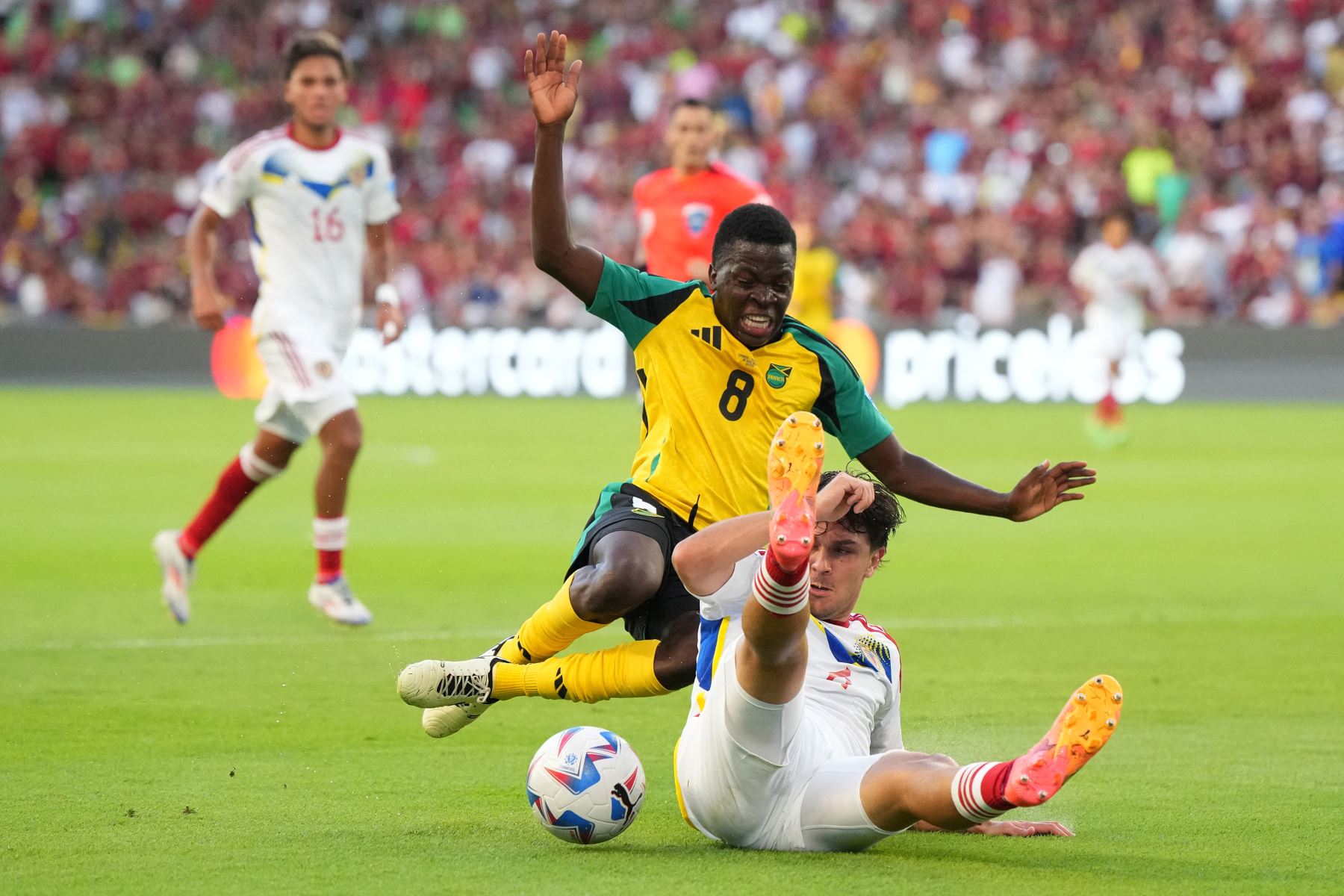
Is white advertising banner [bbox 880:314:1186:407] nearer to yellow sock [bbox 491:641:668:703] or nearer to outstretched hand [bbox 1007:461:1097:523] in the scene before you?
yellow sock [bbox 491:641:668:703]

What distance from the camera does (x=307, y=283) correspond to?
28.3 feet

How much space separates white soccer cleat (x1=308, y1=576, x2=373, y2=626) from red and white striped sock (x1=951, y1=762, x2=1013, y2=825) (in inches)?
182

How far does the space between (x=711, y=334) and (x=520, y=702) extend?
1.92 metres

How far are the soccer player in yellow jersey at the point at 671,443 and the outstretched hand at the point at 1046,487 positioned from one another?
0.66 feet

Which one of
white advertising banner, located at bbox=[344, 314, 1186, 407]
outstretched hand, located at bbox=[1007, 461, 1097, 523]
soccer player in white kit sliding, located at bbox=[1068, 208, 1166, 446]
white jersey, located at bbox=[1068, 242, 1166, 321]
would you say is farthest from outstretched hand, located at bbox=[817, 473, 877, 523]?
white advertising banner, located at bbox=[344, 314, 1186, 407]

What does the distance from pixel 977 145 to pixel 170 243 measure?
11886 millimetres

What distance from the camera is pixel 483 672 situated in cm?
523

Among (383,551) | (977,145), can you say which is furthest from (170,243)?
(383,551)

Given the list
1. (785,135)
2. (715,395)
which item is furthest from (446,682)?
(785,135)

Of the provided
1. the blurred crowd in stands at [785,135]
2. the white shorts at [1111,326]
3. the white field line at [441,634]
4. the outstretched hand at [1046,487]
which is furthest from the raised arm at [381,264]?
A: the blurred crowd in stands at [785,135]

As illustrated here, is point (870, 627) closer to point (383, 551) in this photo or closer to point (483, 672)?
point (483, 672)

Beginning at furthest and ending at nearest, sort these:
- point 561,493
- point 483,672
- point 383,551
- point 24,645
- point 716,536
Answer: point 561,493 < point 383,551 < point 24,645 < point 483,672 < point 716,536

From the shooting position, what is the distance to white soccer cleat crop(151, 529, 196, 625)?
8172 mm

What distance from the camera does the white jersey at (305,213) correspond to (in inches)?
335
